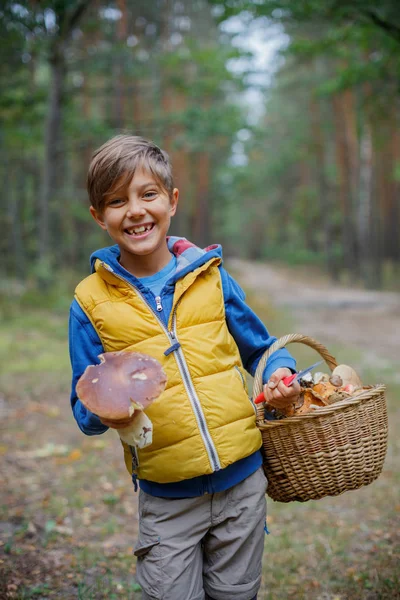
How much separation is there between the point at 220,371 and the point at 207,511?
537 mm

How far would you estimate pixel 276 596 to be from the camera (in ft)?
9.87

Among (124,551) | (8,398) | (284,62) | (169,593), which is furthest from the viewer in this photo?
(284,62)

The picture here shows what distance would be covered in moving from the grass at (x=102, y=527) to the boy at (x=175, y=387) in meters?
0.95

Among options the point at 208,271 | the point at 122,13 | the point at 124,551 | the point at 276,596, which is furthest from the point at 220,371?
the point at 122,13

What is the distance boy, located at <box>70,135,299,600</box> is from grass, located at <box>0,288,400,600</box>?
0.95 metres

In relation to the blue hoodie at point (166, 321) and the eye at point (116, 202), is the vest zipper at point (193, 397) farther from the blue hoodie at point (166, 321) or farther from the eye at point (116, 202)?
the eye at point (116, 202)

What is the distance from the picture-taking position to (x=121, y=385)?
1.74 m

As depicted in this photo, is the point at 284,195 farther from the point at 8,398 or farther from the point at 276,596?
the point at 276,596

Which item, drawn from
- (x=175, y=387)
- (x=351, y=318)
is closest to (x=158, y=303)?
(x=175, y=387)

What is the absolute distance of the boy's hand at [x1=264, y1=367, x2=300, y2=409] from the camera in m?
2.10

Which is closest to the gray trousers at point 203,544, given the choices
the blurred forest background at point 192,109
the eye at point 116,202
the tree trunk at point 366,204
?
the eye at point 116,202

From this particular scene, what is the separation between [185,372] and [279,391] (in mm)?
371

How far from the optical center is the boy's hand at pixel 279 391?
6.88ft

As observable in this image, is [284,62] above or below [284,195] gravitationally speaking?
above
